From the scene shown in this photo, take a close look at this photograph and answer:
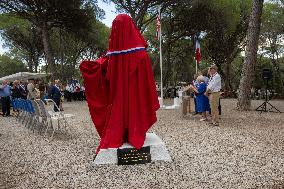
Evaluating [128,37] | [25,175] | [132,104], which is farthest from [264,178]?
[25,175]

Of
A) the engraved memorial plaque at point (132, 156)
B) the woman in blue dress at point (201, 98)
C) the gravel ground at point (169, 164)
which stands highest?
the woman in blue dress at point (201, 98)

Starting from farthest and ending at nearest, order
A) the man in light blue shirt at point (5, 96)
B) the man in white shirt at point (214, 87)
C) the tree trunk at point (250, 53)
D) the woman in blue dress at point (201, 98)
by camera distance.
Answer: the man in light blue shirt at point (5, 96), the tree trunk at point (250, 53), the woman in blue dress at point (201, 98), the man in white shirt at point (214, 87)

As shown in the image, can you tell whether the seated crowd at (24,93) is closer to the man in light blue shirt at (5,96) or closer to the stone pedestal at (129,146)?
the man in light blue shirt at (5,96)

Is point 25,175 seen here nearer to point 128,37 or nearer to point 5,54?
point 128,37

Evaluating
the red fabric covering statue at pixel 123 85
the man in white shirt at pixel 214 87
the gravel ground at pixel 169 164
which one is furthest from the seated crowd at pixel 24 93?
the red fabric covering statue at pixel 123 85

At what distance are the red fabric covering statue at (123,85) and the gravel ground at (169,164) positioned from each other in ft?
1.84

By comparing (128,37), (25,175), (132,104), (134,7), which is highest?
(134,7)

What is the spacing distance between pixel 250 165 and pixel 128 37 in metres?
2.52

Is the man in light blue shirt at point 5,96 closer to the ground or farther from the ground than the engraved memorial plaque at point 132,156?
farther from the ground

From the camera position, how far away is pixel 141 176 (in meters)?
5.17

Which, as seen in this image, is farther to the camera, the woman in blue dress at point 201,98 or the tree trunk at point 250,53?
the tree trunk at point 250,53

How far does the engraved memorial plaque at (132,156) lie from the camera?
585 centimetres

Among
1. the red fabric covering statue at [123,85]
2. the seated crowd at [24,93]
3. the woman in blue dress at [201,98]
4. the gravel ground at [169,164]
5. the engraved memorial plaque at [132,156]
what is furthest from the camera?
the seated crowd at [24,93]

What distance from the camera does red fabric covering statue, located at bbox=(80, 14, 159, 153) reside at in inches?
235
